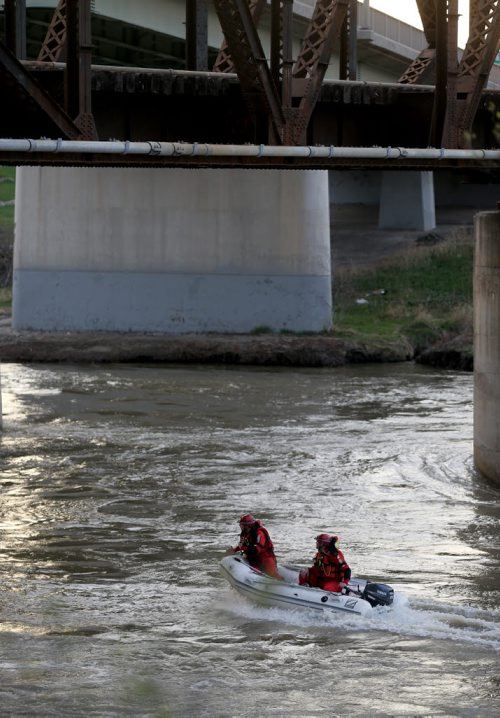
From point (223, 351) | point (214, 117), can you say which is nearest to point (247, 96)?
point (214, 117)

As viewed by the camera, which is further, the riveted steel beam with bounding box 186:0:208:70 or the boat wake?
the riveted steel beam with bounding box 186:0:208:70

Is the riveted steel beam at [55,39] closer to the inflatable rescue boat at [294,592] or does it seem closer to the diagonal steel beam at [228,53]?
the diagonal steel beam at [228,53]

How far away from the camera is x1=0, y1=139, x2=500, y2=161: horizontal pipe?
20562 millimetres

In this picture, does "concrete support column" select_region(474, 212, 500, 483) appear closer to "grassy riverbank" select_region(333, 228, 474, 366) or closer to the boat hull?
the boat hull

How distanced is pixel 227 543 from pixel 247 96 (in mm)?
7237

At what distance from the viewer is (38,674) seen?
591 inches

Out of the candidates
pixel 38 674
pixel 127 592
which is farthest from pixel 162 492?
pixel 38 674

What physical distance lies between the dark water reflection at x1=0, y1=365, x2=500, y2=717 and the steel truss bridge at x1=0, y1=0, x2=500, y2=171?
17.0 feet

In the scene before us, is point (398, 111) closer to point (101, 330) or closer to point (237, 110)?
point (237, 110)

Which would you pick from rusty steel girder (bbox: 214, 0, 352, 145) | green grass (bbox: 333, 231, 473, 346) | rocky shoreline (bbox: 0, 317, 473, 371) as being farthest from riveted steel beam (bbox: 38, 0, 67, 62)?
green grass (bbox: 333, 231, 473, 346)

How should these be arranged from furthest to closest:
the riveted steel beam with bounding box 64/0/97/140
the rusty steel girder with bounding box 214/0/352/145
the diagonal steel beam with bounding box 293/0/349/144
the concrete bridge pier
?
1. the concrete bridge pier
2. the diagonal steel beam with bounding box 293/0/349/144
3. the rusty steel girder with bounding box 214/0/352/145
4. the riveted steel beam with bounding box 64/0/97/140

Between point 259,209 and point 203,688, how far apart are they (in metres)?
28.7

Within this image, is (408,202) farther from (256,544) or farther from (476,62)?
(256,544)

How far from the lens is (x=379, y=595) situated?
16.7 metres
